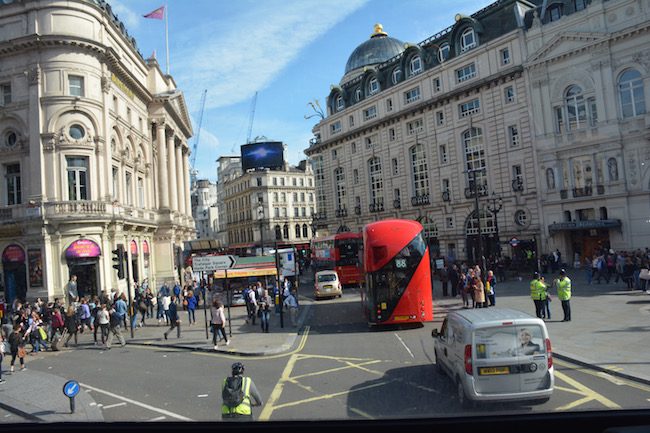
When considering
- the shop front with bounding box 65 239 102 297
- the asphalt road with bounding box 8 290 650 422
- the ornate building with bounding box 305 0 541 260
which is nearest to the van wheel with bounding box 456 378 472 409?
the asphalt road with bounding box 8 290 650 422

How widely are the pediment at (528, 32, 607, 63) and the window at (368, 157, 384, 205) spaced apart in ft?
72.6

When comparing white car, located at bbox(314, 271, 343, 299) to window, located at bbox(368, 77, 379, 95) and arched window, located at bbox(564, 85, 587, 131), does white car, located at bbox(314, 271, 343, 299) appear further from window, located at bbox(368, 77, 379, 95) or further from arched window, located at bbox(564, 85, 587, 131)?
window, located at bbox(368, 77, 379, 95)

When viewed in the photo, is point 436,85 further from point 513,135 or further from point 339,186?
point 339,186

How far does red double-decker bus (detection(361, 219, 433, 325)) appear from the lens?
59.5 feet

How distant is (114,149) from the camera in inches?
1389

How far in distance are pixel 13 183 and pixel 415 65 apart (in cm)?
3930

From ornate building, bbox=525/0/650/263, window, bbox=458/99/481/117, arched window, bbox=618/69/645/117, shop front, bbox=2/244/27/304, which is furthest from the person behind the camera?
window, bbox=458/99/481/117

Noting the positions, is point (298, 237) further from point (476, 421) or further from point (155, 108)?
point (476, 421)

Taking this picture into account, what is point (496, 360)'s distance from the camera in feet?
26.3

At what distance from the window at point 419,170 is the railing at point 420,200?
0.42 metres

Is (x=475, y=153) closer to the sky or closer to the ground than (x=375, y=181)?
closer to the sky

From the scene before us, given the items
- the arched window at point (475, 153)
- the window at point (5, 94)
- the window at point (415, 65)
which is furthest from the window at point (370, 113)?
the window at point (5, 94)

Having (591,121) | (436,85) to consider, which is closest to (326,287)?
(591,121)

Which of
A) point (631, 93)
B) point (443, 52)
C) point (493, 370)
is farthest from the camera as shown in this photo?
point (443, 52)
